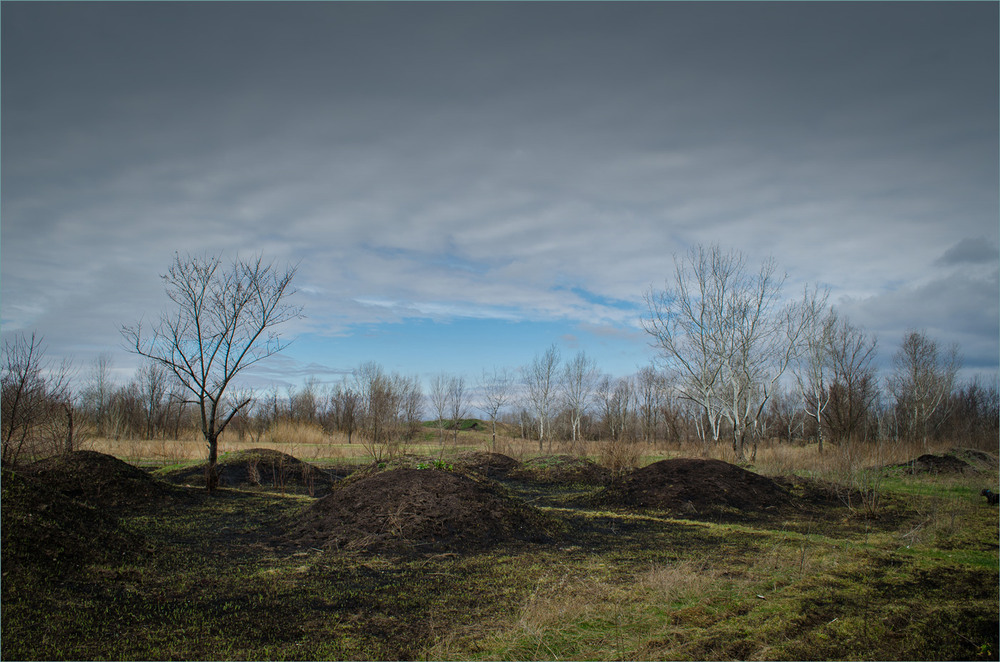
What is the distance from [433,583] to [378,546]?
1929 mm

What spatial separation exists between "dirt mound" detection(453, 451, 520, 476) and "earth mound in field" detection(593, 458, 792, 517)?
7.06 metres

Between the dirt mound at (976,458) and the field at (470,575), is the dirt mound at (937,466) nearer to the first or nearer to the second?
the dirt mound at (976,458)

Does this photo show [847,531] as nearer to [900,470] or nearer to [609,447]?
[609,447]

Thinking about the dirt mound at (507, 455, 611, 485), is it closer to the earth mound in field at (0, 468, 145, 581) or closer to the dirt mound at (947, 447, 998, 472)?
the earth mound in field at (0, 468, 145, 581)

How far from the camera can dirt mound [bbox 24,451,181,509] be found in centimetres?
1018

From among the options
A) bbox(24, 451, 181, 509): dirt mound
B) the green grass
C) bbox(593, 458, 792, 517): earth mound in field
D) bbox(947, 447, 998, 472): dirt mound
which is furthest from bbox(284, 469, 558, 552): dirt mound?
bbox(947, 447, 998, 472): dirt mound

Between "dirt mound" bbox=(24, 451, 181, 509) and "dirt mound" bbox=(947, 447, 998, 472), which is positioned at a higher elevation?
"dirt mound" bbox=(24, 451, 181, 509)

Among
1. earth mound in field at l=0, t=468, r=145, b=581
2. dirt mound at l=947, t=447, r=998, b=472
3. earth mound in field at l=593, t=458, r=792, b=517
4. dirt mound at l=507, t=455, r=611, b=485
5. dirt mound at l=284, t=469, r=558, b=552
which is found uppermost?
earth mound in field at l=0, t=468, r=145, b=581

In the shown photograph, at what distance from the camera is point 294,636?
13.4 feet

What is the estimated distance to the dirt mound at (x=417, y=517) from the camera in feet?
24.9

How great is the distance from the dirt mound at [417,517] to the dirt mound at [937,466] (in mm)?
16066

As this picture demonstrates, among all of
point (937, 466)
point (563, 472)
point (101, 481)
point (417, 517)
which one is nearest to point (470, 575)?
point (417, 517)

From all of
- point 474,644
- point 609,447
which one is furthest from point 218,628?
point 609,447

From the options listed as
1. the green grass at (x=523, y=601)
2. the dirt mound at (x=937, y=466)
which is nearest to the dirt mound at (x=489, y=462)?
the green grass at (x=523, y=601)
